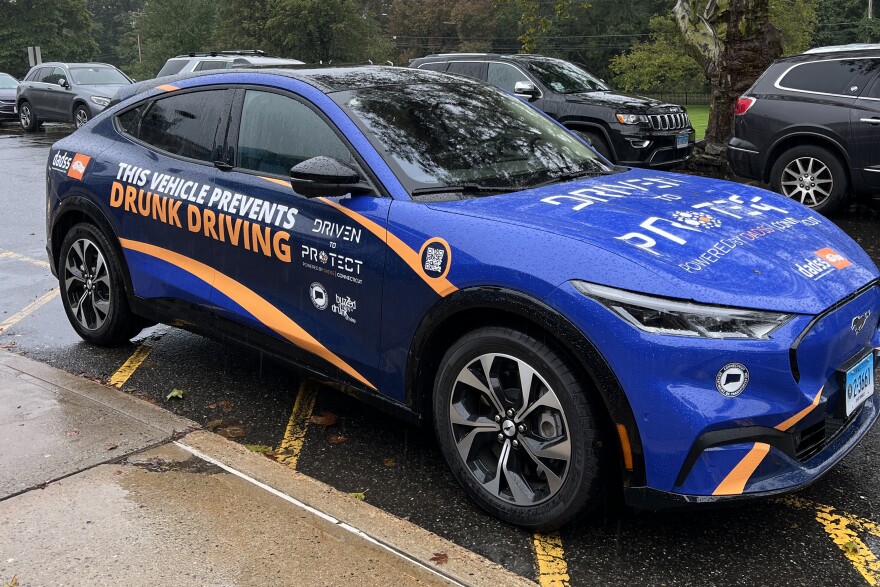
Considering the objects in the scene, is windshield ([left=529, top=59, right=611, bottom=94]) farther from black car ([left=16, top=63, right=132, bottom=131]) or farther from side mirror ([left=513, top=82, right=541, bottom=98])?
black car ([left=16, top=63, right=132, bottom=131])

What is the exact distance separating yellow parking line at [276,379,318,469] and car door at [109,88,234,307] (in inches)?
28.8

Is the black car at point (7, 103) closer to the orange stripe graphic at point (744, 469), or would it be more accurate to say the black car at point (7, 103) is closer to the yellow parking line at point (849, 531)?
the yellow parking line at point (849, 531)

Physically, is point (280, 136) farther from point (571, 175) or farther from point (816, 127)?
point (816, 127)

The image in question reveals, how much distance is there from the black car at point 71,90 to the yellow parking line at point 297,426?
17027 mm

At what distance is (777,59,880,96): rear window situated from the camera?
9.06m

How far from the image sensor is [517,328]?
3236 millimetres

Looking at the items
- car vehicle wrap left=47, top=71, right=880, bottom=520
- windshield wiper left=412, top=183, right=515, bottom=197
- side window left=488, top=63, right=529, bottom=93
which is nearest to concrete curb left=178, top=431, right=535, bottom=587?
car vehicle wrap left=47, top=71, right=880, bottom=520

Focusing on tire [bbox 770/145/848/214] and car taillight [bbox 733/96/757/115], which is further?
car taillight [bbox 733/96/757/115]

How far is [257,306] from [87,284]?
1.71 meters

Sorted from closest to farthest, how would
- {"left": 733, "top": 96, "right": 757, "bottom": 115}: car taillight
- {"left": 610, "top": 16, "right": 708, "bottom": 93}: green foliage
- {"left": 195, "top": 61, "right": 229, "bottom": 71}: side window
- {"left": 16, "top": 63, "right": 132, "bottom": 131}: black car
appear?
{"left": 733, "top": 96, "right": 757, "bottom": 115}: car taillight
{"left": 195, "top": 61, "right": 229, "bottom": 71}: side window
{"left": 16, "top": 63, "right": 132, "bottom": 131}: black car
{"left": 610, "top": 16, "right": 708, "bottom": 93}: green foliage

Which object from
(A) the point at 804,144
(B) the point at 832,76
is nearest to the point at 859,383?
(A) the point at 804,144

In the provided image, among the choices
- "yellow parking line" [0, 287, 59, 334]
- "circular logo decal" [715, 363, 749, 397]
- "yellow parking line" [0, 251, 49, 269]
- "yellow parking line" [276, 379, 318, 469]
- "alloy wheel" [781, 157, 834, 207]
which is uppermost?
"circular logo decal" [715, 363, 749, 397]

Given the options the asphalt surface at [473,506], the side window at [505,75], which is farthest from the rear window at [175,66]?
the asphalt surface at [473,506]

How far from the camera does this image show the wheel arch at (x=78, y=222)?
5.00 m
